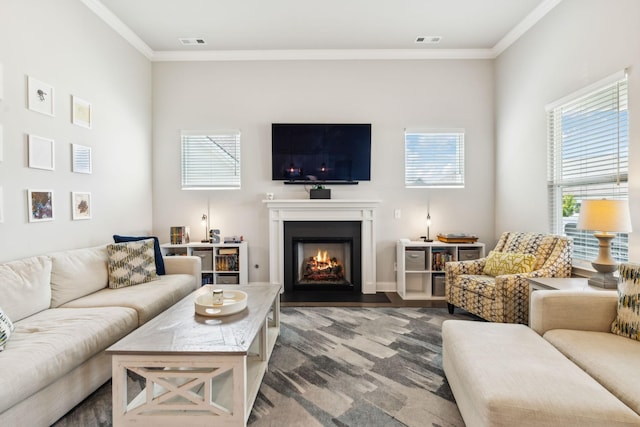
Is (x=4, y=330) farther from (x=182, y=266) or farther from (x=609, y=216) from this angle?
(x=609, y=216)

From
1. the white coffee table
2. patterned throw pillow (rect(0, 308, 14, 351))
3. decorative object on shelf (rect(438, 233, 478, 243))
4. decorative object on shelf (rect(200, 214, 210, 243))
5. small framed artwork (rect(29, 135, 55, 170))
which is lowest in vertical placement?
the white coffee table

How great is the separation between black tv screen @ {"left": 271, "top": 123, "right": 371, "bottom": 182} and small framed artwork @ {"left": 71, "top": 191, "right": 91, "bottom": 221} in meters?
2.01

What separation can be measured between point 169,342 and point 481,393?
1.49 metres

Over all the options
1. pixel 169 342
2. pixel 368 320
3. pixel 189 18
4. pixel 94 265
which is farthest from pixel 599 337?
pixel 189 18

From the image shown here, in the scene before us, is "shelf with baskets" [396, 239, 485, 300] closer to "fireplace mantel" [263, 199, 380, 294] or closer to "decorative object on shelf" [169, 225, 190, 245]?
"fireplace mantel" [263, 199, 380, 294]

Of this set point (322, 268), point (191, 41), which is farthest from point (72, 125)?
point (322, 268)

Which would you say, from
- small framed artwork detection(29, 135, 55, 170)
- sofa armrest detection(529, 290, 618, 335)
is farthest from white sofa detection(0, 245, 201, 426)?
sofa armrest detection(529, 290, 618, 335)

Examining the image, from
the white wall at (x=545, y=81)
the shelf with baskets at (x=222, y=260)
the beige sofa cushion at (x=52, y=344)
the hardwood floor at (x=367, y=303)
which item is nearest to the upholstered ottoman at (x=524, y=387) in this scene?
the white wall at (x=545, y=81)

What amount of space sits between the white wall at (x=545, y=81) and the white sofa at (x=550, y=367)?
38.3 inches

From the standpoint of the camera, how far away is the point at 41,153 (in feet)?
8.68

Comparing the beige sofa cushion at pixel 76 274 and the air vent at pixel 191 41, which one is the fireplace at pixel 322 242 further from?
the air vent at pixel 191 41

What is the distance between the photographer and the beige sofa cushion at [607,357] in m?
1.36

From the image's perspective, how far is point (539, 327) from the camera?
79.6 inches

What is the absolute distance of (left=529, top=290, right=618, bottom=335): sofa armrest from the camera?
76.1 inches
